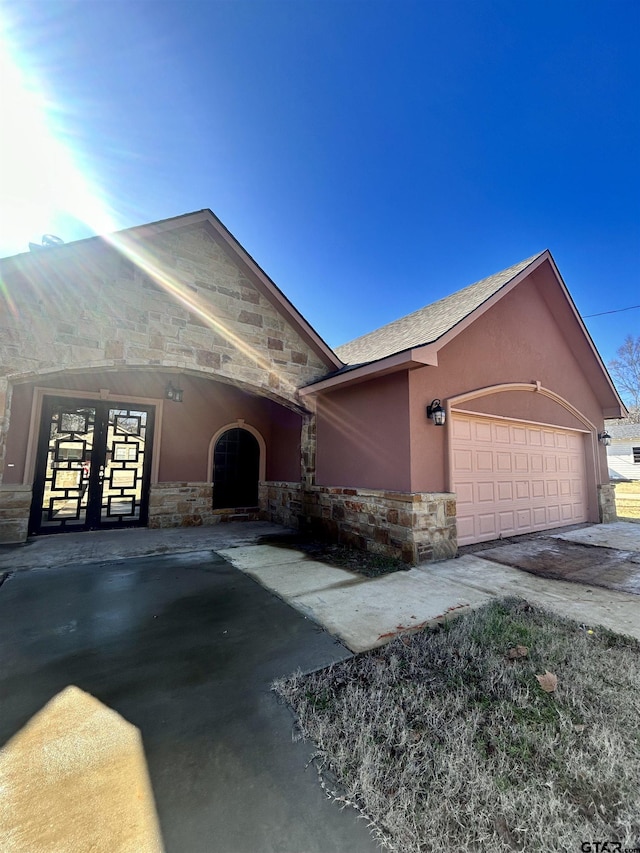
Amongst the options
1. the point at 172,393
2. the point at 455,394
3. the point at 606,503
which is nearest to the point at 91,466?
the point at 172,393

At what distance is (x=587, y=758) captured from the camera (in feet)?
5.83

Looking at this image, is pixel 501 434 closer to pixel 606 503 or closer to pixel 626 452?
pixel 606 503

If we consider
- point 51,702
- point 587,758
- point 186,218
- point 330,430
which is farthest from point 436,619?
point 186,218

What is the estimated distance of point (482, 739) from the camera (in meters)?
1.91

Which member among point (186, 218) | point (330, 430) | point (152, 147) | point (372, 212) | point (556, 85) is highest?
point (556, 85)

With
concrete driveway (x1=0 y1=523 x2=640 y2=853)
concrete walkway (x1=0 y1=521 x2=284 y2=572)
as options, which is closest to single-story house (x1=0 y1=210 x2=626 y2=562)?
concrete walkway (x1=0 y1=521 x2=284 y2=572)

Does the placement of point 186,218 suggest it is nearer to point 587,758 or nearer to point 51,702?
point 51,702

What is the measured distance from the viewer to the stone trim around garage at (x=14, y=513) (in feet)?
21.1

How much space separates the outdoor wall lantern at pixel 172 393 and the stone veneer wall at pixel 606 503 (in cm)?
1133

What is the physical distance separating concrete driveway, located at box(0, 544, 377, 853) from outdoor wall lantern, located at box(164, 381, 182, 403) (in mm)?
4538

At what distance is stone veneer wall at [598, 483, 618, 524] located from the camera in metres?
9.48

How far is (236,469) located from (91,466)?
325 centimetres

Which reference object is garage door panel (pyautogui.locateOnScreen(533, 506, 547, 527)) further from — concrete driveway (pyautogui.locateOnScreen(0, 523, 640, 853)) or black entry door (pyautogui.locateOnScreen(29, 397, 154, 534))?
black entry door (pyautogui.locateOnScreen(29, 397, 154, 534))

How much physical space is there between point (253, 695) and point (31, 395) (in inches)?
298
